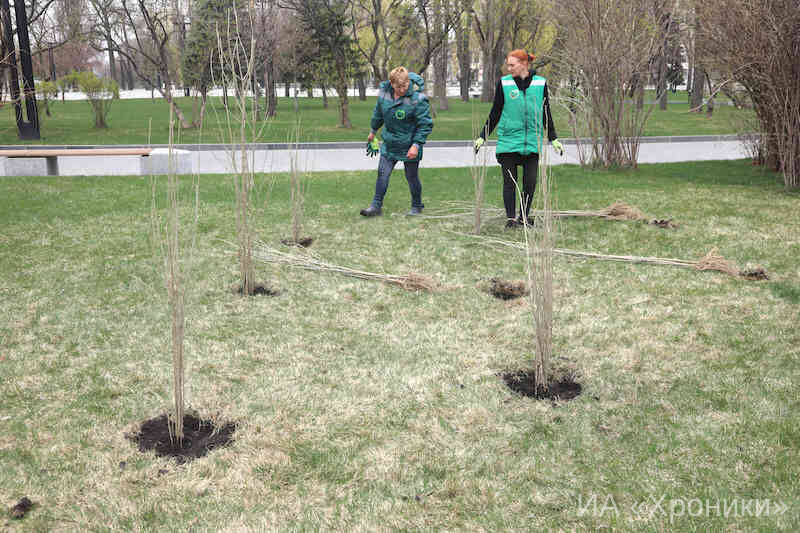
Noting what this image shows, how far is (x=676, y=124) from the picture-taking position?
67.7ft

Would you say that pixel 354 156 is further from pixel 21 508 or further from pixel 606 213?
pixel 21 508

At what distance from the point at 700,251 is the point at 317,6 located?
16830mm

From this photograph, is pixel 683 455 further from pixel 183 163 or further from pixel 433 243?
pixel 183 163

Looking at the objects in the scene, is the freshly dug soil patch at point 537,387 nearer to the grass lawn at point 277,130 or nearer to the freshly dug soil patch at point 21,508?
the freshly dug soil patch at point 21,508

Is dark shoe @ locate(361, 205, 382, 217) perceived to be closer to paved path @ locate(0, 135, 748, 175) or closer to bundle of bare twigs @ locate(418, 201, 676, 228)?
bundle of bare twigs @ locate(418, 201, 676, 228)

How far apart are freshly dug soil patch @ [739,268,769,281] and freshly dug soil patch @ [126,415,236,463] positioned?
12.5 ft

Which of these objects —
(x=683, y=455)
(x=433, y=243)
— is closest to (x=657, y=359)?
(x=683, y=455)

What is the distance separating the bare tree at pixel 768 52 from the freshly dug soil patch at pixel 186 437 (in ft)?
22.3

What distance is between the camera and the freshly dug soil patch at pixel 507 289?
4.70 metres

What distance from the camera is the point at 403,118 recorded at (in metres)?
6.57

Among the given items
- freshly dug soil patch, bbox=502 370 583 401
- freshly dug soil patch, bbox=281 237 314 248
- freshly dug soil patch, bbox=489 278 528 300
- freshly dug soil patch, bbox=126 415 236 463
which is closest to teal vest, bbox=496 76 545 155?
freshly dug soil patch, bbox=489 278 528 300

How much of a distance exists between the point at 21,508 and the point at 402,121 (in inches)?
198

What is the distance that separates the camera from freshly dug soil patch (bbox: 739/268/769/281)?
15.7 feet

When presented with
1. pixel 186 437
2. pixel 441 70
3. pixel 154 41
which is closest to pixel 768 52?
pixel 186 437
